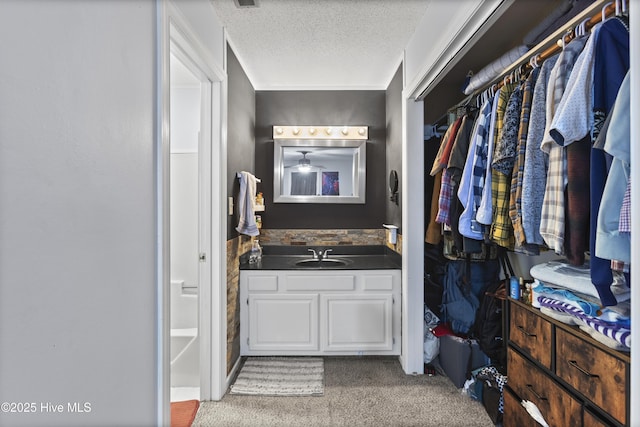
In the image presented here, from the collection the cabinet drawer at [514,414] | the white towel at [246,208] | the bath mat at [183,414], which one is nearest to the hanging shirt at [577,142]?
the cabinet drawer at [514,414]

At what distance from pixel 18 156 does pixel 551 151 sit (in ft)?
5.22

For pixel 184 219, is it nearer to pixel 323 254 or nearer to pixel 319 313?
pixel 323 254

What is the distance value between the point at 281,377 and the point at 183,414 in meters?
1.22

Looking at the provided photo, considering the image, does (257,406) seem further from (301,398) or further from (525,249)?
(525,249)

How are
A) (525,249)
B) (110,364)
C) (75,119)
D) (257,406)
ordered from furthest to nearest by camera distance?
(257,406)
(525,249)
(110,364)
(75,119)

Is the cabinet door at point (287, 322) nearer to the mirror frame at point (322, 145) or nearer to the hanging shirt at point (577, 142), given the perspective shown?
the mirror frame at point (322, 145)

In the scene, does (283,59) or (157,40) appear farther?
(283,59)

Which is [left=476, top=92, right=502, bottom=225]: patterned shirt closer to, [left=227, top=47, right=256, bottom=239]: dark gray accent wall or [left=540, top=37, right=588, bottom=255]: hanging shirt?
[left=540, top=37, right=588, bottom=255]: hanging shirt

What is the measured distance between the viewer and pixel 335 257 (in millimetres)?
3244

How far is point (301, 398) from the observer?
221cm

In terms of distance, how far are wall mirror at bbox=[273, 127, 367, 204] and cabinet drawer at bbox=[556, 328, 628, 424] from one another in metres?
2.15

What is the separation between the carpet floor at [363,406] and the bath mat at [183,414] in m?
0.66

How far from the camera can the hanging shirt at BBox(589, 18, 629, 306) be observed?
994 mm

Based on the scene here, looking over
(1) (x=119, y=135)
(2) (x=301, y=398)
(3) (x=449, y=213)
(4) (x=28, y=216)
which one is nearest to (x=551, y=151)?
(3) (x=449, y=213)
